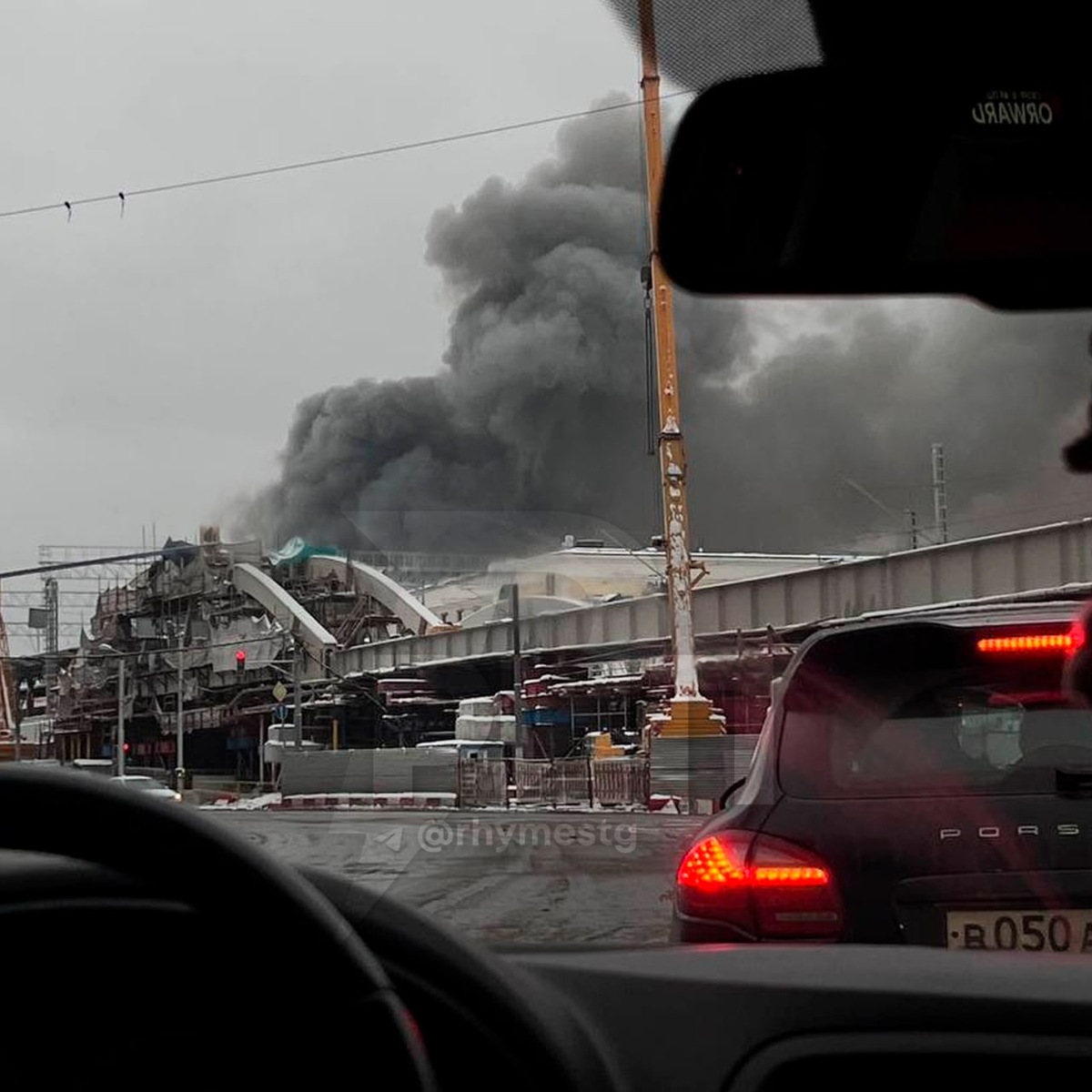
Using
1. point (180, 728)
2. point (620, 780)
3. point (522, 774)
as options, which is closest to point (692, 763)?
point (620, 780)

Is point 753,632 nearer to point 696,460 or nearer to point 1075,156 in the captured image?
point 696,460

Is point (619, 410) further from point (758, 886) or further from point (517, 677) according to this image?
point (758, 886)

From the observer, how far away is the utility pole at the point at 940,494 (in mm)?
1485

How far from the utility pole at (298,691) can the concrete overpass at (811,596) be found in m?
0.04

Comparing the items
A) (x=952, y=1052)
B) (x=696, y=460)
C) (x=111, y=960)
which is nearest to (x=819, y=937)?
(x=952, y=1052)

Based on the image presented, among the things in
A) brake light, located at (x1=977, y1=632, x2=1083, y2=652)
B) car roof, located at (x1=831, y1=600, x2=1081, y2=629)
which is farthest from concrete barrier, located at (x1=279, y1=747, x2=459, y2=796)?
brake light, located at (x1=977, y1=632, x2=1083, y2=652)

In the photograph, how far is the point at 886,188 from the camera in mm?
1317

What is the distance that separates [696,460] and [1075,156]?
44 centimetres

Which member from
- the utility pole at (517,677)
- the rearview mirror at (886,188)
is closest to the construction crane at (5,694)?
the utility pole at (517,677)

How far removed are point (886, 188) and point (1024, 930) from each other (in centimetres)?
118

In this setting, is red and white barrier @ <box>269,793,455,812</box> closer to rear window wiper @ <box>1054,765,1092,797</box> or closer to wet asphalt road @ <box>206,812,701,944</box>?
wet asphalt road @ <box>206,812,701,944</box>

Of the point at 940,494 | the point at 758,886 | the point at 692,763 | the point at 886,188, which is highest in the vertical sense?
A: the point at 886,188

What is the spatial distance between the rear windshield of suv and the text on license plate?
17cm

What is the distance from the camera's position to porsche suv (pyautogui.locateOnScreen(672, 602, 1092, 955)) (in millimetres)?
1923
